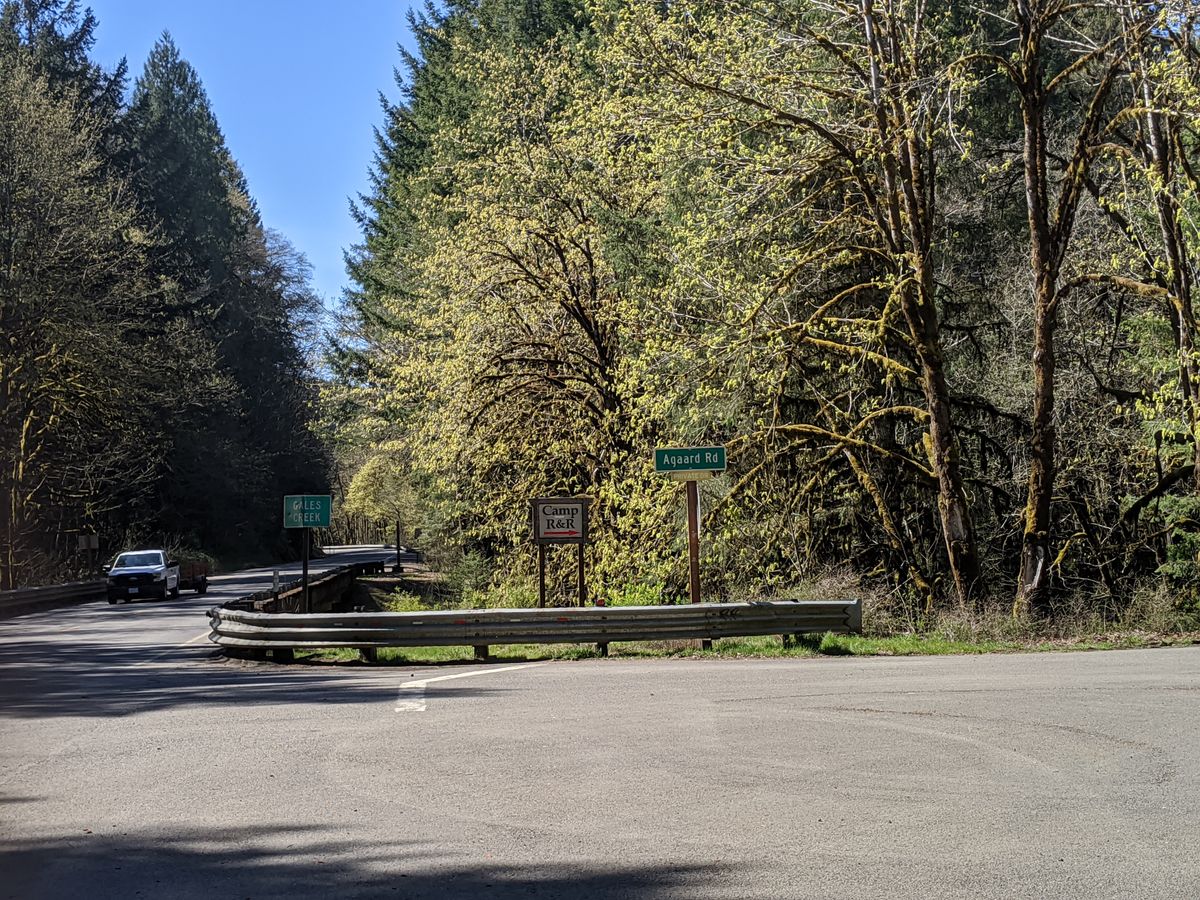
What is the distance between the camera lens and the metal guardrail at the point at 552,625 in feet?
58.9

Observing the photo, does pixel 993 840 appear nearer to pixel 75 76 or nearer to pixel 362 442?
pixel 362 442

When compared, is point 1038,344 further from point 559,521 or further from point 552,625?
point 552,625

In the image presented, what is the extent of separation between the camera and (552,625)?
18.2 metres

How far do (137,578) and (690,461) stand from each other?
24.8 m

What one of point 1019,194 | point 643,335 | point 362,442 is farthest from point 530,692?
point 362,442

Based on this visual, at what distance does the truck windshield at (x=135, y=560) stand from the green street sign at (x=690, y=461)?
2516 centimetres

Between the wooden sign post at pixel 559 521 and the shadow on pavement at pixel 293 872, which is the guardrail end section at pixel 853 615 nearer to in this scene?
the wooden sign post at pixel 559 521

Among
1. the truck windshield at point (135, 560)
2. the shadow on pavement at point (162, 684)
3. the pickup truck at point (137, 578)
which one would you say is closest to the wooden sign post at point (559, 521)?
the shadow on pavement at point (162, 684)

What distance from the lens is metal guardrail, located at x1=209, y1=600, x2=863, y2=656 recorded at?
18.0 meters

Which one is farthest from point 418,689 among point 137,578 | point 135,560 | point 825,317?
point 135,560

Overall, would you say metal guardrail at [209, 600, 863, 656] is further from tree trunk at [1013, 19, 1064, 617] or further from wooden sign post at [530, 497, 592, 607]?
tree trunk at [1013, 19, 1064, 617]

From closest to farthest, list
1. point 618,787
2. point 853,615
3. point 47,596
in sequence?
point 618,787
point 853,615
point 47,596

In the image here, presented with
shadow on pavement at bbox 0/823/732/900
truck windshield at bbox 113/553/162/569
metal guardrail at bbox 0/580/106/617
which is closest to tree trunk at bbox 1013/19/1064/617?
shadow on pavement at bbox 0/823/732/900

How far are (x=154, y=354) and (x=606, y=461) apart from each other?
999 inches
